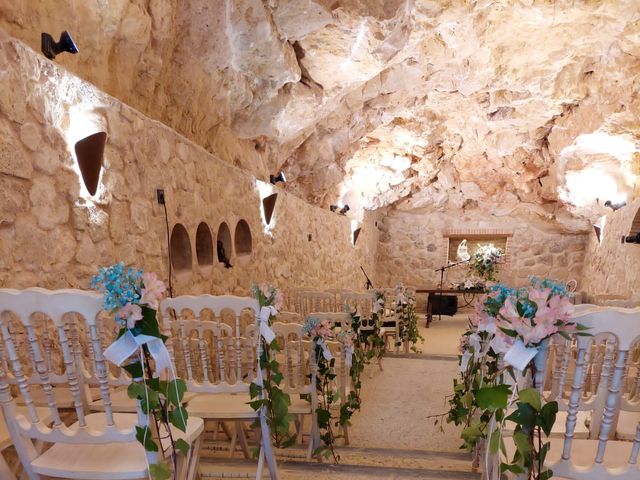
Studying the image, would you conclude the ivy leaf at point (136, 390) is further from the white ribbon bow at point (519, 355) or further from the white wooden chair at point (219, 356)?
the white ribbon bow at point (519, 355)

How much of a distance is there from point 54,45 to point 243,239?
1966mm

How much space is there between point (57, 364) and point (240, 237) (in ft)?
6.26

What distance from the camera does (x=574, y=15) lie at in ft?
11.4

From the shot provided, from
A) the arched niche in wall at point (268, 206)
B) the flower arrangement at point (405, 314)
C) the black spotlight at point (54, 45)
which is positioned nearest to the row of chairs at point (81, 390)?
the black spotlight at point (54, 45)

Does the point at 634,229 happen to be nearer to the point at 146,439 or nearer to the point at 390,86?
the point at 390,86

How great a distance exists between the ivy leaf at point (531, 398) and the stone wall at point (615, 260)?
134 inches

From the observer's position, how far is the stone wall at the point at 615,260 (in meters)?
4.20

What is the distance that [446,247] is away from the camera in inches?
300

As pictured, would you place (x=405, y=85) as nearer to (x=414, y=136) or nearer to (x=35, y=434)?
(x=414, y=136)

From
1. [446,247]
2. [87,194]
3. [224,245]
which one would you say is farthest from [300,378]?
[446,247]

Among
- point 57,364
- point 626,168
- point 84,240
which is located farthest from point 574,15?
point 57,364

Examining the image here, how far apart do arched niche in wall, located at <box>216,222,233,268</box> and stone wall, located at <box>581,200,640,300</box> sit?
3461mm

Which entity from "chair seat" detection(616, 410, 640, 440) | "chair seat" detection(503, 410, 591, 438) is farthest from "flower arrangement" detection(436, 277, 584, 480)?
"chair seat" detection(616, 410, 640, 440)

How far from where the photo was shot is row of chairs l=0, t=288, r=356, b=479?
3.02 ft
